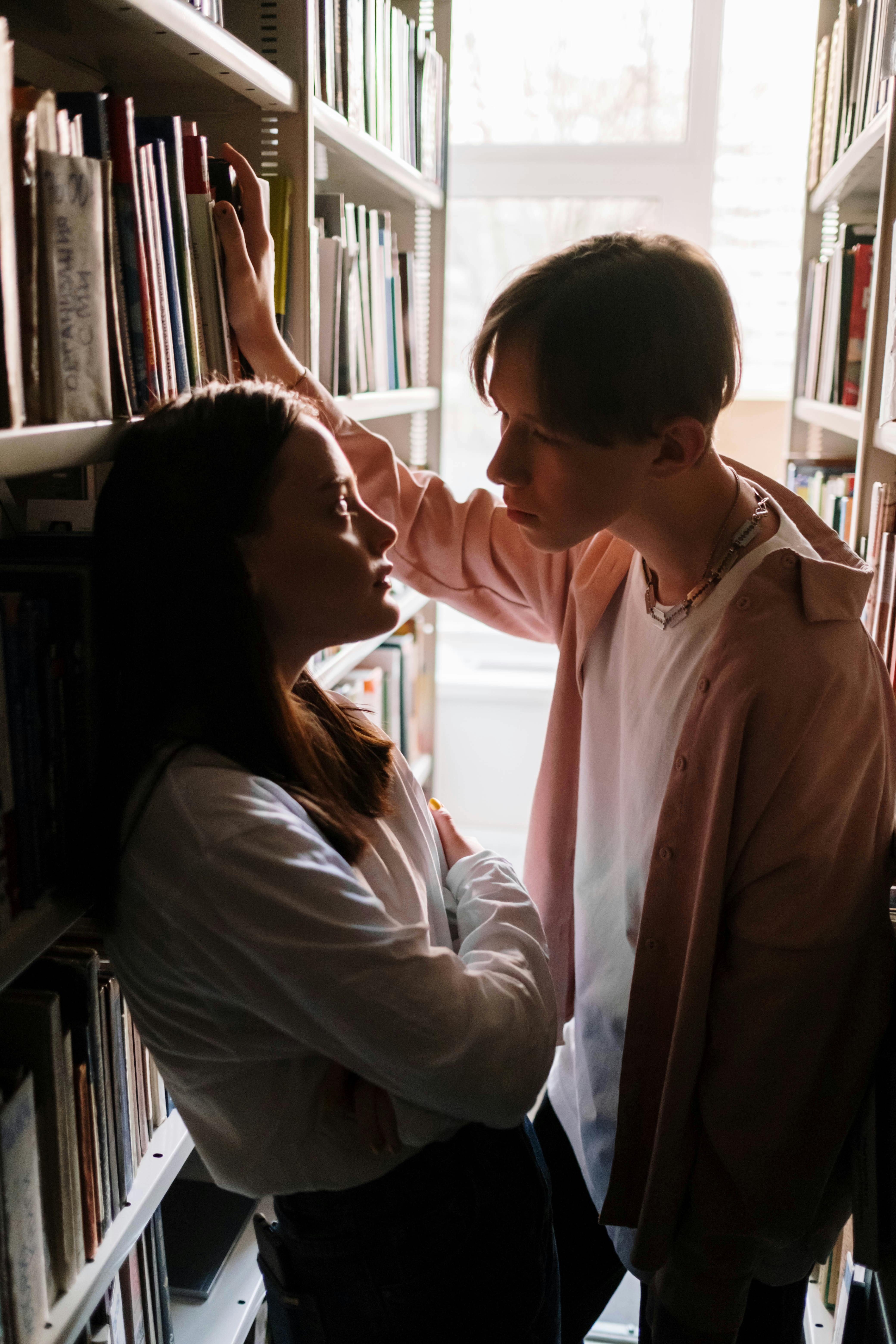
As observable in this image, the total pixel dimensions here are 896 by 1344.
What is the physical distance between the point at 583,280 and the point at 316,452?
32 cm

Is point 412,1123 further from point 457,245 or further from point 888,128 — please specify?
point 457,245

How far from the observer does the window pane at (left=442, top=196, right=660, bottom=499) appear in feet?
10.5

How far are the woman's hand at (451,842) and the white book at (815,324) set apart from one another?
5.22 ft

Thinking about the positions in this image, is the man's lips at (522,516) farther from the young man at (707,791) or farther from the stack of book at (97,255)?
the stack of book at (97,255)

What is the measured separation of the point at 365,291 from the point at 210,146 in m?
0.62

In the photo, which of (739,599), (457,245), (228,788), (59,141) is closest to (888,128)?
(739,599)

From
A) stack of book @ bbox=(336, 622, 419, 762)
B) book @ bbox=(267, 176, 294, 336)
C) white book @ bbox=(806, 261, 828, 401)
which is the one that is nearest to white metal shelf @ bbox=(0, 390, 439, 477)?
book @ bbox=(267, 176, 294, 336)

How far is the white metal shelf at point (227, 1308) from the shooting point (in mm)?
1336

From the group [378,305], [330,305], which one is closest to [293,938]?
[330,305]

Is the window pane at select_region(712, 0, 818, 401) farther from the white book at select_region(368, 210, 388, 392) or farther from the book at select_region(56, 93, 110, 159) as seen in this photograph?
the book at select_region(56, 93, 110, 159)

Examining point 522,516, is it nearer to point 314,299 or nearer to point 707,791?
point 707,791

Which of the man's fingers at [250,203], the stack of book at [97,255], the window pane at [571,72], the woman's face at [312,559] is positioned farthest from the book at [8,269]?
the window pane at [571,72]

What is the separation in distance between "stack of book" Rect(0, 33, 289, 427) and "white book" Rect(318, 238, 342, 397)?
53 centimetres

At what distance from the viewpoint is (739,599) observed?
3.30ft
